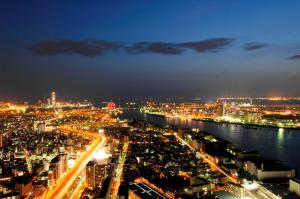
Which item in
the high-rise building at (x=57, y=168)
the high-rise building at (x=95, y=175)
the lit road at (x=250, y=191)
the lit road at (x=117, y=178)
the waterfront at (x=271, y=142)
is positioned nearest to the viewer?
the lit road at (x=250, y=191)

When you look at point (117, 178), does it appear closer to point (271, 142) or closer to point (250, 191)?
point (250, 191)

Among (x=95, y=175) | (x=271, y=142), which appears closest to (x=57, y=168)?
(x=95, y=175)

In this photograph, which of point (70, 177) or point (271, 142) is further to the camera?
point (271, 142)

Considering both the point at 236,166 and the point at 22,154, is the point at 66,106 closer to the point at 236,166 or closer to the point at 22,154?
the point at 22,154

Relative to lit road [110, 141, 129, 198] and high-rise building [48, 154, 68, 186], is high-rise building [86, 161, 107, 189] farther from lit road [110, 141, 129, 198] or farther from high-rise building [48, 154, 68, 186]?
high-rise building [48, 154, 68, 186]

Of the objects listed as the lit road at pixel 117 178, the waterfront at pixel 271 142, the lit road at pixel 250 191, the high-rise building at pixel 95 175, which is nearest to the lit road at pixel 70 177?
the high-rise building at pixel 95 175

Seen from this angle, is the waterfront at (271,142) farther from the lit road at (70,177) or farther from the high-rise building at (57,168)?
the high-rise building at (57,168)

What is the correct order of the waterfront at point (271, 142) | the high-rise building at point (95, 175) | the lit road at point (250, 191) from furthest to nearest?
the waterfront at point (271, 142) → the high-rise building at point (95, 175) → the lit road at point (250, 191)

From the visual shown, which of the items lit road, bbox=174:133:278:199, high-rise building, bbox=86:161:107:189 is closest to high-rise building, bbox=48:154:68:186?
high-rise building, bbox=86:161:107:189

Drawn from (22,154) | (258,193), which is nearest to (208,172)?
(258,193)

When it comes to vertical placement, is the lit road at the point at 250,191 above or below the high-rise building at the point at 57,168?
below

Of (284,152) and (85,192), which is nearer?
(85,192)
